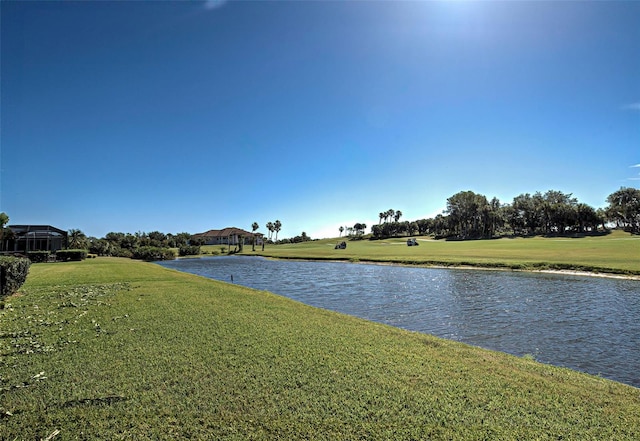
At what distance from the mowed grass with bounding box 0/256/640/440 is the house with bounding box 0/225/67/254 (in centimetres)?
4017

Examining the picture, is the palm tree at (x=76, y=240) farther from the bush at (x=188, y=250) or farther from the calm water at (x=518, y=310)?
the calm water at (x=518, y=310)

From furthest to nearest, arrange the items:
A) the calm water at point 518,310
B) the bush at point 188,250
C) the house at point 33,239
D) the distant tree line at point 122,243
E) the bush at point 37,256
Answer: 1. the bush at point 188,250
2. the distant tree line at point 122,243
3. the house at point 33,239
4. the bush at point 37,256
5. the calm water at point 518,310

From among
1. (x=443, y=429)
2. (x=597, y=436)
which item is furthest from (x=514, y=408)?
(x=443, y=429)

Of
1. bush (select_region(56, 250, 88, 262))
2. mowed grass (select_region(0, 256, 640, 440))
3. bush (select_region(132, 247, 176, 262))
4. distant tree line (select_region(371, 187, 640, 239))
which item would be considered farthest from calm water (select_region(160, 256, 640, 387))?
distant tree line (select_region(371, 187, 640, 239))

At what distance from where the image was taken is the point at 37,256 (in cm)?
3434

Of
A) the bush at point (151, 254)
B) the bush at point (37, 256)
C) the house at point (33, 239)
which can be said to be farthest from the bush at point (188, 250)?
the bush at point (37, 256)

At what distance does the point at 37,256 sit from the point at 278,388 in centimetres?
4157

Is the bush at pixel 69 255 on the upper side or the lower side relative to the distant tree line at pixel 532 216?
lower

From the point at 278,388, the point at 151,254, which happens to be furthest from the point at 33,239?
the point at 278,388

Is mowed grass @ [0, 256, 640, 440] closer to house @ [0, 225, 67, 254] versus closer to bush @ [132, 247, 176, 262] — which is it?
house @ [0, 225, 67, 254]

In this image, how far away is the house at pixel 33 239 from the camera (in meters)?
39.1

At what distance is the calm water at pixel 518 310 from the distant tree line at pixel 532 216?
7643 cm

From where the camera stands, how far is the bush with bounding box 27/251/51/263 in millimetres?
33875

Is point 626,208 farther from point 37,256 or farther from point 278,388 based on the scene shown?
point 37,256
